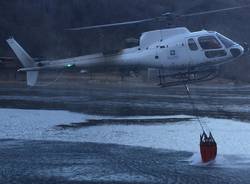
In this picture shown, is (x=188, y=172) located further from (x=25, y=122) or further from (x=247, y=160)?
(x=25, y=122)


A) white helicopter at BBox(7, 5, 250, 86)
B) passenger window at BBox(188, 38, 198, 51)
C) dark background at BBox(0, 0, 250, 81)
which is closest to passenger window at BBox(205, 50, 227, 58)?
white helicopter at BBox(7, 5, 250, 86)

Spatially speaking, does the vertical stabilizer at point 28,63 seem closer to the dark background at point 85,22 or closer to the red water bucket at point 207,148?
the red water bucket at point 207,148

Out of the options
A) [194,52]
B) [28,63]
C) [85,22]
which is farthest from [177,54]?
[85,22]

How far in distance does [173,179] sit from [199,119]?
11.0 m

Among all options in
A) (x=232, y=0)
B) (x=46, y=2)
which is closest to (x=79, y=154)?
(x=232, y=0)

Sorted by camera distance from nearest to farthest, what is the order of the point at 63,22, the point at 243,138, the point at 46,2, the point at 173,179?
the point at 173,179 < the point at 243,138 < the point at 63,22 < the point at 46,2

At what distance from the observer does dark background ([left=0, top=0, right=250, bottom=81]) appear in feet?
196

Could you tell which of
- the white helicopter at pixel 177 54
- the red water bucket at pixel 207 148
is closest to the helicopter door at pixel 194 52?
the white helicopter at pixel 177 54

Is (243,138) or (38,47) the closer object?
(243,138)

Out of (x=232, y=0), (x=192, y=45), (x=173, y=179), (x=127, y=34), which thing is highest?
(x=232, y=0)

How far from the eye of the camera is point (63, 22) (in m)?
76.8

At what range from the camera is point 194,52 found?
2098cm

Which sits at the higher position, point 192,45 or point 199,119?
point 192,45

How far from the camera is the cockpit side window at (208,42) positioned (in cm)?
2102
